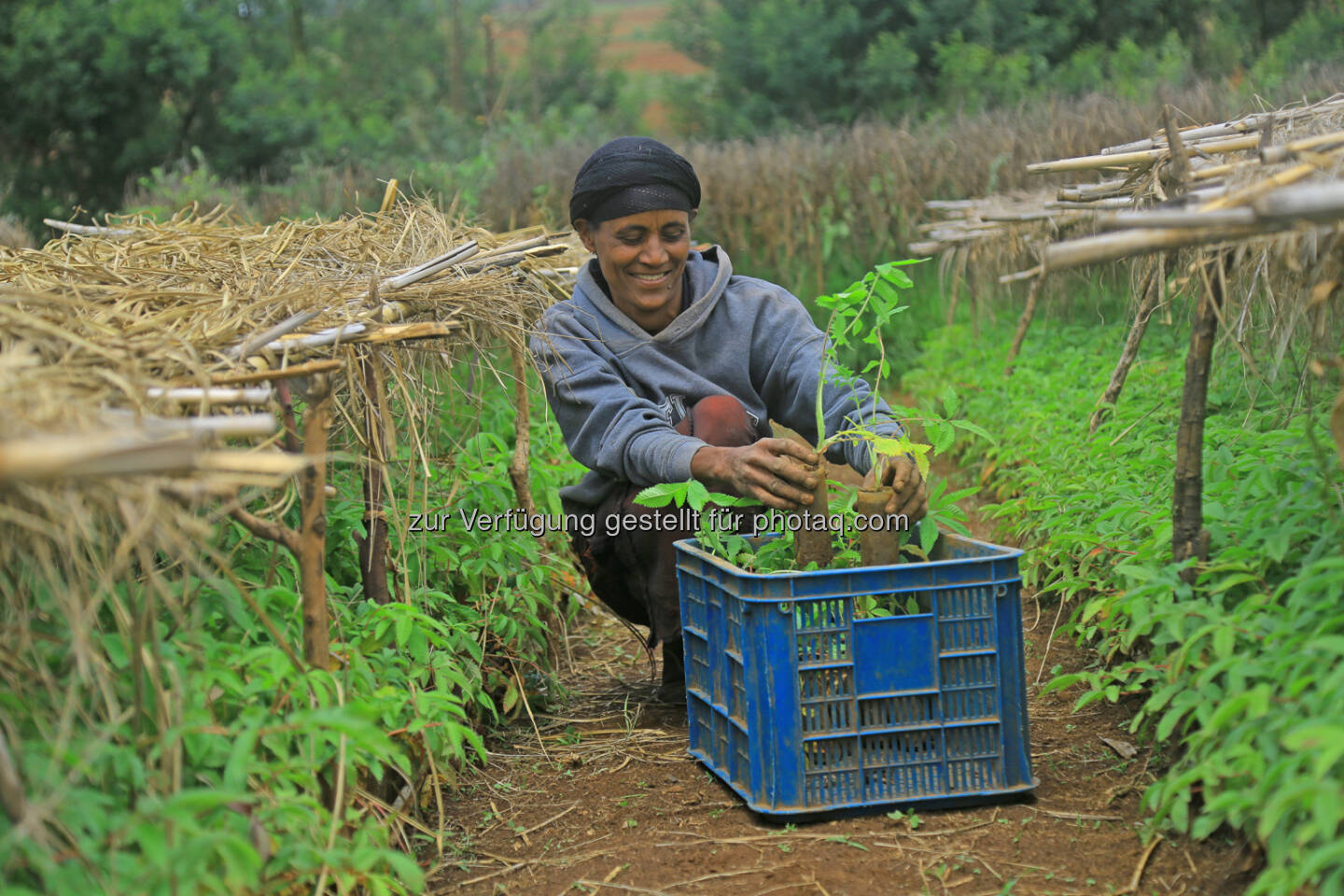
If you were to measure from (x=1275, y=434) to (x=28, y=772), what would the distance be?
105 inches

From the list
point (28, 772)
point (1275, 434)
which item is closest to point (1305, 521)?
point (1275, 434)

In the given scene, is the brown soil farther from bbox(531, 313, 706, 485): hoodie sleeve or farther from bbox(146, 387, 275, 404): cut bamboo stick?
bbox(146, 387, 275, 404): cut bamboo stick

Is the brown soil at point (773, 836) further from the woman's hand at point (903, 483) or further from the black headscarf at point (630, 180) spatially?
the black headscarf at point (630, 180)

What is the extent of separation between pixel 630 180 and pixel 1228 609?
1818mm

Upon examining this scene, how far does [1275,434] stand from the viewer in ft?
9.50

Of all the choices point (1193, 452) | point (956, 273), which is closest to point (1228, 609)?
point (1193, 452)

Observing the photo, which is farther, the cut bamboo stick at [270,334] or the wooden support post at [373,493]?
the wooden support post at [373,493]

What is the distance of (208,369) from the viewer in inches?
84.0

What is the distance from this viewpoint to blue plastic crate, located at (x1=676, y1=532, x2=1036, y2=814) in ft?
7.97

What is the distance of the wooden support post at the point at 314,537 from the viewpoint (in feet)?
7.31

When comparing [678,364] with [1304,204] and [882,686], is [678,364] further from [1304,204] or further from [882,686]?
[1304,204]

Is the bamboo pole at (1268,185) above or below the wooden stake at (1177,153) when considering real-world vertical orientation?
below

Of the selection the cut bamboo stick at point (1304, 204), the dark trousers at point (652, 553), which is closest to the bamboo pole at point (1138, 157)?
the dark trousers at point (652, 553)

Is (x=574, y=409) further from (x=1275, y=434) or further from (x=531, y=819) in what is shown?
(x=1275, y=434)
